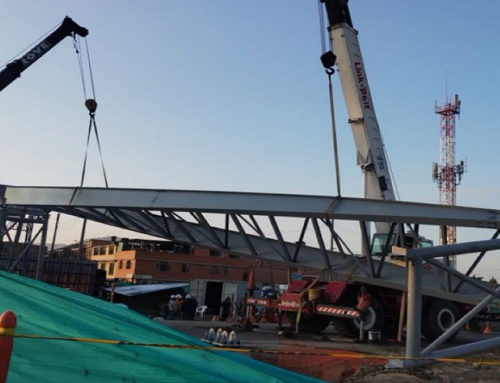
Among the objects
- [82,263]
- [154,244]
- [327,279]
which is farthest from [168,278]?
[327,279]

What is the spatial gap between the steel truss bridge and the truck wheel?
1.06 m

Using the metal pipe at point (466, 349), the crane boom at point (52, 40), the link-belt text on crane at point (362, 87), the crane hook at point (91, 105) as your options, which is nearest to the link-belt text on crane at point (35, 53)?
the crane boom at point (52, 40)

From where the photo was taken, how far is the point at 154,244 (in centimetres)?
6462

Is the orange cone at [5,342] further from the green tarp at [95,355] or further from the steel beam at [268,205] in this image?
the steel beam at [268,205]

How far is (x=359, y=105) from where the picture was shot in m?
16.6

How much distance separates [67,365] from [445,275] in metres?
11.4

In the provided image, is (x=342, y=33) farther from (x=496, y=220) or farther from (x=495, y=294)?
(x=495, y=294)

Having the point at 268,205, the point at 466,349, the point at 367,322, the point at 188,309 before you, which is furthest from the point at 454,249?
the point at 188,309

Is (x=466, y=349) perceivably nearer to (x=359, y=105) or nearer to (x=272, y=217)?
(x=272, y=217)

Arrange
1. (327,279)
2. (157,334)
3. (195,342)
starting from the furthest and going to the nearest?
(327,279) → (195,342) → (157,334)

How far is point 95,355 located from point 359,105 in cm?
1383

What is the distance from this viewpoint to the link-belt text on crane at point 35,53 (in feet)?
76.9

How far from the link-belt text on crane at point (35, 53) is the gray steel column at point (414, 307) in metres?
21.7

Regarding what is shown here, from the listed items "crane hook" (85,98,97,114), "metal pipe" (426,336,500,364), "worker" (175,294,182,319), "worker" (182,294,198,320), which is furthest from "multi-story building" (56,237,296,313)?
"metal pipe" (426,336,500,364)
